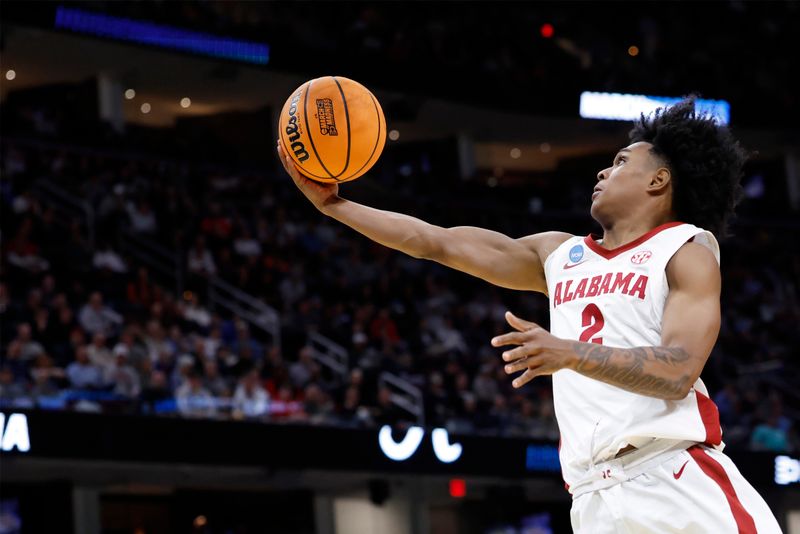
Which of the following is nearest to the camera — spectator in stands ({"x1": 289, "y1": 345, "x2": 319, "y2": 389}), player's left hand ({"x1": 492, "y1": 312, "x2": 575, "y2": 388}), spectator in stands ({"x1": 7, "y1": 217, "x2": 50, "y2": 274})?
player's left hand ({"x1": 492, "y1": 312, "x2": 575, "y2": 388})

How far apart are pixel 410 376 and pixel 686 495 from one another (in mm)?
11735

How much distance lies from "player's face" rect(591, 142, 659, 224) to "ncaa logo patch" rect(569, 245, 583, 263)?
4.1 inches

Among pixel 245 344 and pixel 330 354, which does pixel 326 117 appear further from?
pixel 330 354

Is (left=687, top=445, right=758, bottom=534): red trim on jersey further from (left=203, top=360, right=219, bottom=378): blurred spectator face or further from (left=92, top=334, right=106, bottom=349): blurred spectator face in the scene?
(left=203, top=360, right=219, bottom=378): blurred spectator face

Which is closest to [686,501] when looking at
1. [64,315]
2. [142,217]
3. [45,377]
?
[45,377]

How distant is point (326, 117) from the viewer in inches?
185

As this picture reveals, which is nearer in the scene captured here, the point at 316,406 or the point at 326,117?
the point at 326,117

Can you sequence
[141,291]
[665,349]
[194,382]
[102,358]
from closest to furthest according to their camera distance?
1. [665,349]
2. [102,358]
3. [194,382]
4. [141,291]

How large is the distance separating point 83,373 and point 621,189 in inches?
342

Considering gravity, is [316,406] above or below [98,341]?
below

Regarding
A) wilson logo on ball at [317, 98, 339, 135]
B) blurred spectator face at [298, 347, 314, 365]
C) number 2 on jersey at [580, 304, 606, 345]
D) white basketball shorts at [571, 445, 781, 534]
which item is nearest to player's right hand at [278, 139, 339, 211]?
wilson logo on ball at [317, 98, 339, 135]

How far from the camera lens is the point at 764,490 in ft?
51.8

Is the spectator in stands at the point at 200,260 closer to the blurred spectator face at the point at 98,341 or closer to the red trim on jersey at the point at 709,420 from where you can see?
the blurred spectator face at the point at 98,341

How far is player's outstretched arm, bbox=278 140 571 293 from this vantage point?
4199 millimetres
